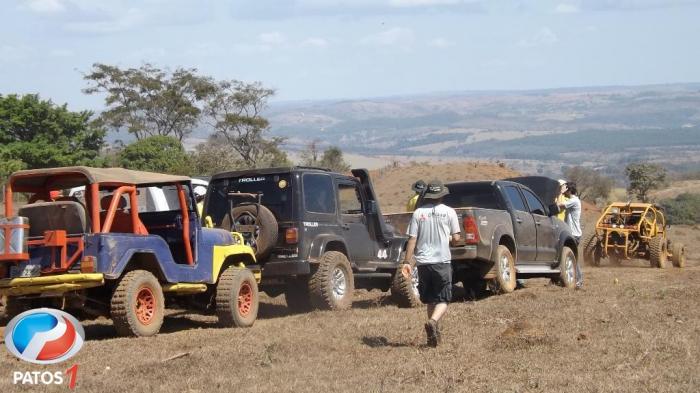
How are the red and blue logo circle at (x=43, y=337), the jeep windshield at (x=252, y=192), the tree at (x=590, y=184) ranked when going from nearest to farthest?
the red and blue logo circle at (x=43, y=337), the jeep windshield at (x=252, y=192), the tree at (x=590, y=184)

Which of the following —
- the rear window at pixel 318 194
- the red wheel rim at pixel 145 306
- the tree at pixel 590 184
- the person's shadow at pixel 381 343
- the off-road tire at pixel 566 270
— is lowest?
the tree at pixel 590 184

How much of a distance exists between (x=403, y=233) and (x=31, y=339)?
8.00 metres

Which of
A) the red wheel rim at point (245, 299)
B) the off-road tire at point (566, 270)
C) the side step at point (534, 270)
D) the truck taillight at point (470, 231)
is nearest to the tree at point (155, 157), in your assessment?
the off-road tire at point (566, 270)

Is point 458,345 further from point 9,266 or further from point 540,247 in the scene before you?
point 540,247

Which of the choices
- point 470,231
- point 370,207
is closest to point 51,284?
point 370,207

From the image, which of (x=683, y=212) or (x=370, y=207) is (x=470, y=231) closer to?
(x=370, y=207)

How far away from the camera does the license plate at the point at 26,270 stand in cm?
1020

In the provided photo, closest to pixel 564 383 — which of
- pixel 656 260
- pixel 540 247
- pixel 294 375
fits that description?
pixel 294 375

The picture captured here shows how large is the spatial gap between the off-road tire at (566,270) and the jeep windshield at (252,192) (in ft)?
19.0

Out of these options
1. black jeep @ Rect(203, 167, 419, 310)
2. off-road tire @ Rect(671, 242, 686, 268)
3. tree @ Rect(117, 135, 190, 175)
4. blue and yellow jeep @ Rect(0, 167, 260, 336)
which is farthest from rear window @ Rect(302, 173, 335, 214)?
tree @ Rect(117, 135, 190, 175)

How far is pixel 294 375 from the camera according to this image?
28.6ft

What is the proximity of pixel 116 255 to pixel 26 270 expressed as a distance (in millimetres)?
883

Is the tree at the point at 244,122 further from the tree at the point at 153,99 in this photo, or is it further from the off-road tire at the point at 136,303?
the off-road tire at the point at 136,303

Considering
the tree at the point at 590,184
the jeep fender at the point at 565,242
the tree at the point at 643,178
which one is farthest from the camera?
the tree at the point at 590,184
